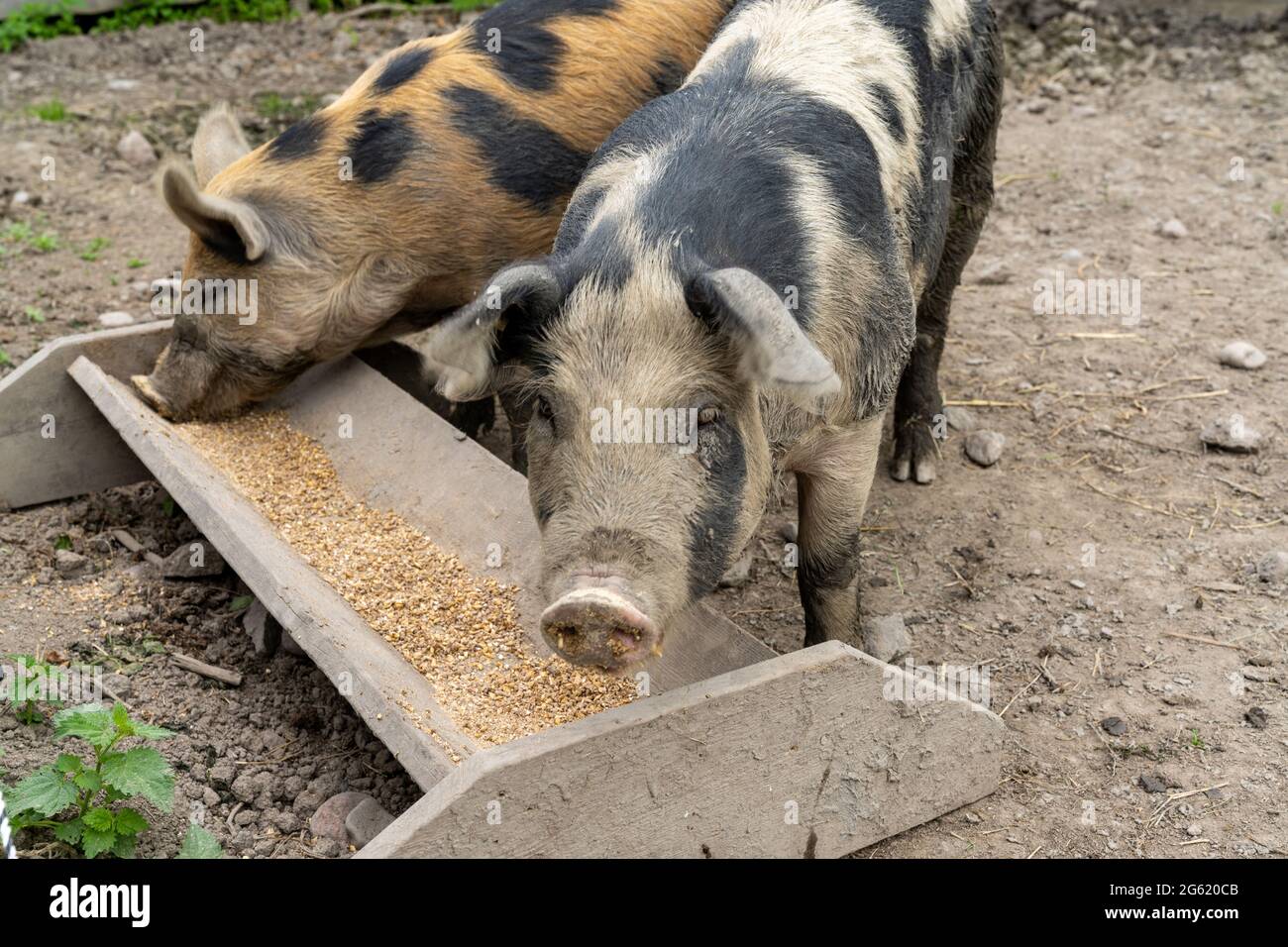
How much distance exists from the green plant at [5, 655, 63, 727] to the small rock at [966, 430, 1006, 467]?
10.3ft

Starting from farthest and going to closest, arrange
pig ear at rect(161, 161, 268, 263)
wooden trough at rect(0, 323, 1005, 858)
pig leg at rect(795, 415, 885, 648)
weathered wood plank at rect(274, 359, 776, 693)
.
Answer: pig ear at rect(161, 161, 268, 263) < pig leg at rect(795, 415, 885, 648) < weathered wood plank at rect(274, 359, 776, 693) < wooden trough at rect(0, 323, 1005, 858)

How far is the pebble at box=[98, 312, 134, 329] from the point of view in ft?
18.6

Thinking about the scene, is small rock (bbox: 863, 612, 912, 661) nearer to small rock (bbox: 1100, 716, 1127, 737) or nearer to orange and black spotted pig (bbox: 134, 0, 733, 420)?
small rock (bbox: 1100, 716, 1127, 737)

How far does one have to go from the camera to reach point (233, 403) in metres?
4.67

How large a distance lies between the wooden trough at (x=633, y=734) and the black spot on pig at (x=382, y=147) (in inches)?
37.5

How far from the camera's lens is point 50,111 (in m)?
7.55

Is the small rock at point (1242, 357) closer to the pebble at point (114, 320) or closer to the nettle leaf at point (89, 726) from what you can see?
the nettle leaf at point (89, 726)

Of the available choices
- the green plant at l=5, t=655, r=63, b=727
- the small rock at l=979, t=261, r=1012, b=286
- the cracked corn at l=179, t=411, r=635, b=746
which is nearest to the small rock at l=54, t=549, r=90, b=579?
the cracked corn at l=179, t=411, r=635, b=746

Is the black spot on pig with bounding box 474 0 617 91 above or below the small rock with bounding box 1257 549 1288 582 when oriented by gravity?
above

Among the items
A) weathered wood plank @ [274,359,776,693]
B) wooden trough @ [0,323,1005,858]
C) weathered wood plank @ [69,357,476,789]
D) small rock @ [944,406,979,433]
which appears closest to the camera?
wooden trough @ [0,323,1005,858]

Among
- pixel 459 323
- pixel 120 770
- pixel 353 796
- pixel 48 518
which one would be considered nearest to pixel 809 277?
pixel 459 323

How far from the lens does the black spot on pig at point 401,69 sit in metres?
4.57

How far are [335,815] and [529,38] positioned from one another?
107 inches

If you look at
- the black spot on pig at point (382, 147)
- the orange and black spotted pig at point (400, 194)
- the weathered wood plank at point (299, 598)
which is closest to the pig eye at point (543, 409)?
the weathered wood plank at point (299, 598)
